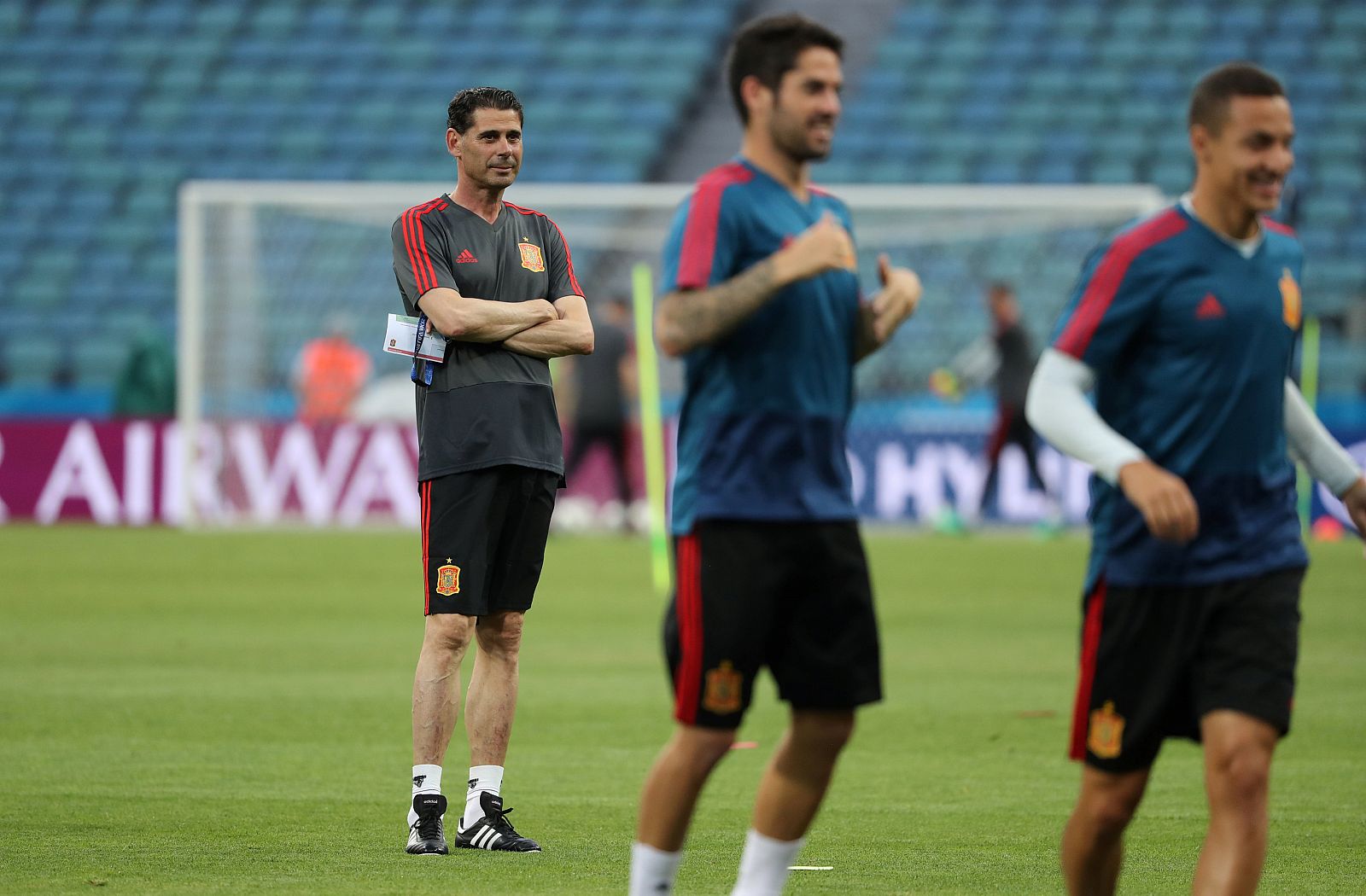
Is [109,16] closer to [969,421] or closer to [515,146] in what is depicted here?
[969,421]

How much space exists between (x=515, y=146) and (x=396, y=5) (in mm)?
27269

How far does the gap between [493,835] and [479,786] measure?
17cm

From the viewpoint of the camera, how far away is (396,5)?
32562 millimetres

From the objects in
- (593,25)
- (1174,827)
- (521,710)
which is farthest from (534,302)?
(593,25)


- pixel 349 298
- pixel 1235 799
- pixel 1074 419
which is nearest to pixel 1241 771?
pixel 1235 799

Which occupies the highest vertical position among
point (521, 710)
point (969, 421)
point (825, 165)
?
point (825, 165)

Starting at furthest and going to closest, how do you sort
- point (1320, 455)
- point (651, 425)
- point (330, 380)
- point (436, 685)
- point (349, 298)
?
point (349, 298) < point (330, 380) < point (651, 425) < point (436, 685) < point (1320, 455)

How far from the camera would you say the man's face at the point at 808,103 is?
4512mm

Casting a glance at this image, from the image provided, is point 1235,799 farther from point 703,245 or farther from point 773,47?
point 773,47

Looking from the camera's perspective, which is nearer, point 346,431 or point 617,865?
point 617,865

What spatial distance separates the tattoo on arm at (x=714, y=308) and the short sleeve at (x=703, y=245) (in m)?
0.03

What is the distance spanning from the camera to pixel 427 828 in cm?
605

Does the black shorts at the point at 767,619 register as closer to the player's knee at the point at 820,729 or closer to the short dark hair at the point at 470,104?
the player's knee at the point at 820,729

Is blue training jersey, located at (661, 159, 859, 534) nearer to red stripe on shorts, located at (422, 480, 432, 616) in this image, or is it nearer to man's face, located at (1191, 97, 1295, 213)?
man's face, located at (1191, 97, 1295, 213)
